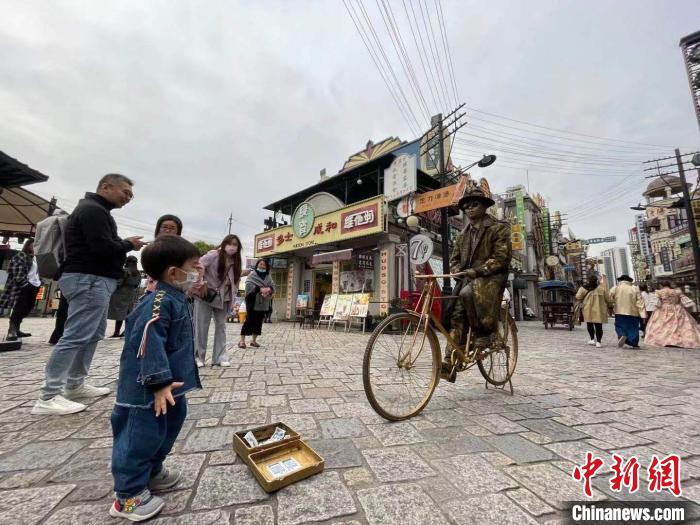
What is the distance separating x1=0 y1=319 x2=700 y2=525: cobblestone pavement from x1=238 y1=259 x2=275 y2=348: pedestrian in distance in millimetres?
2328

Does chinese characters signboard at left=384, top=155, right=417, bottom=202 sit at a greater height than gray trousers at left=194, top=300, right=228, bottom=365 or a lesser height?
greater

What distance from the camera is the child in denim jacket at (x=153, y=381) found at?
117 cm

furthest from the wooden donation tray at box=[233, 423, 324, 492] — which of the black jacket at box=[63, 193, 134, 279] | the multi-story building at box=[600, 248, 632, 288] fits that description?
the multi-story building at box=[600, 248, 632, 288]

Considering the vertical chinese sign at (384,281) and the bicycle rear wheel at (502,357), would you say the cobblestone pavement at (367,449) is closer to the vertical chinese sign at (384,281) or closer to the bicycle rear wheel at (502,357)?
the bicycle rear wheel at (502,357)

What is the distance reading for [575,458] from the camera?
69.2 inches

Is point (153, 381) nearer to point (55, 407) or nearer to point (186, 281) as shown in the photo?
point (186, 281)

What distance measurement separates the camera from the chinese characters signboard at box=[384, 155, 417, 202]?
11.1m

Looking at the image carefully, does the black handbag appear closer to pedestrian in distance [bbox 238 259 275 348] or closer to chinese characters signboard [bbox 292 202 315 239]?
pedestrian in distance [bbox 238 259 275 348]

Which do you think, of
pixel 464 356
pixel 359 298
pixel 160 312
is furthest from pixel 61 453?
pixel 359 298

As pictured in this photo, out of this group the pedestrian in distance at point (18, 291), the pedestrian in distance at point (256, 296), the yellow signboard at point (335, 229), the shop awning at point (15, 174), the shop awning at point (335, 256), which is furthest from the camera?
the shop awning at point (335, 256)

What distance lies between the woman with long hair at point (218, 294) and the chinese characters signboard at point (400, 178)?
8.14 meters

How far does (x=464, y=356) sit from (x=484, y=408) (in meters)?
0.49

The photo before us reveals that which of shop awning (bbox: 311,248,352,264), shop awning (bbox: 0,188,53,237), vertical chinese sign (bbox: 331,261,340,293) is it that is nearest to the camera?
shop awning (bbox: 0,188,53,237)

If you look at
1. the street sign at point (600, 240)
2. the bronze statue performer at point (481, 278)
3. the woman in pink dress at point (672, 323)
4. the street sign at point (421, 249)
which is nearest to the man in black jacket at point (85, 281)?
the bronze statue performer at point (481, 278)
